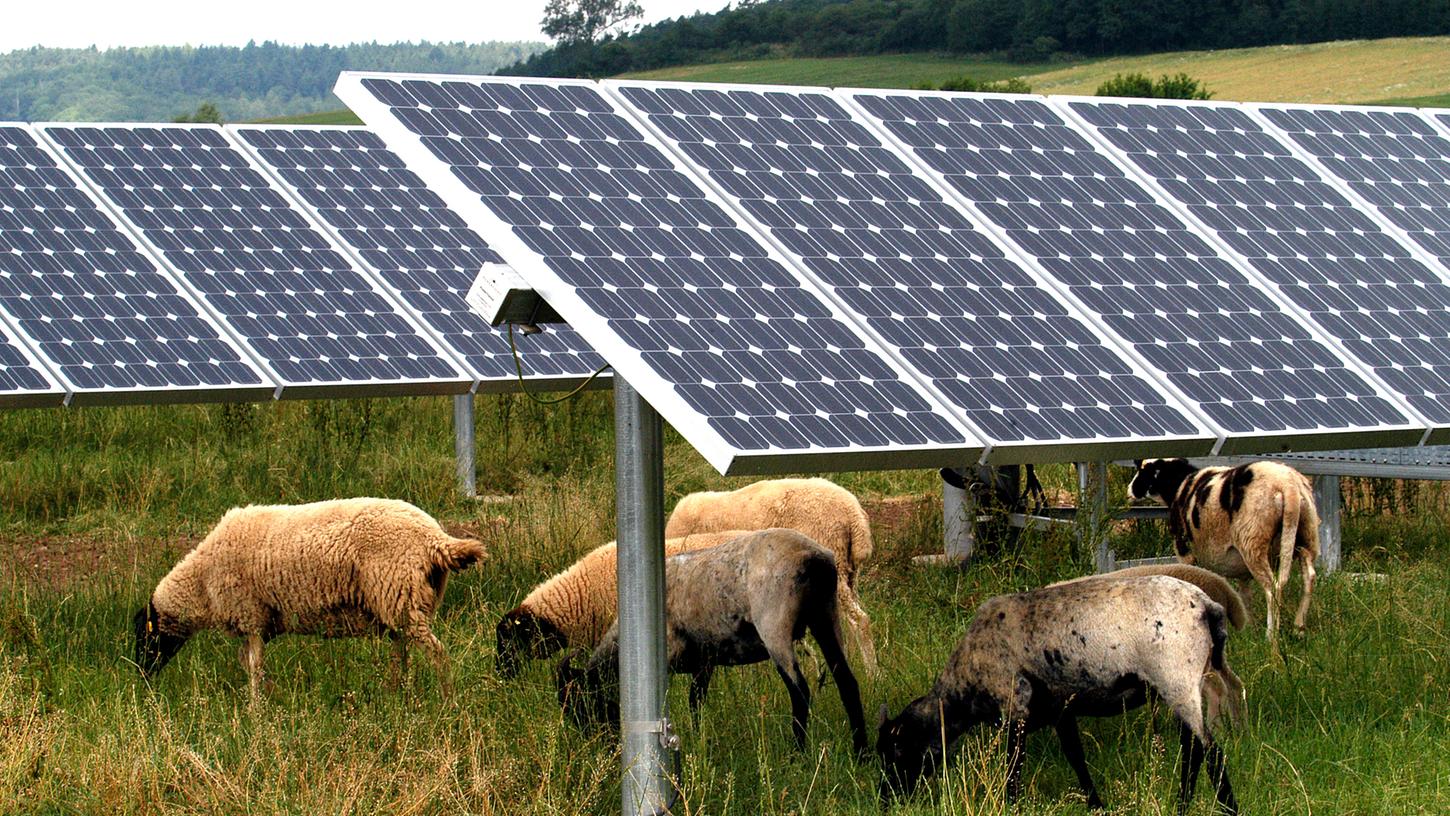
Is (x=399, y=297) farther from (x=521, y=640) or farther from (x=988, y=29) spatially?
(x=988, y=29)

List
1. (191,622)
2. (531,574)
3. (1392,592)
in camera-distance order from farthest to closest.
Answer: (531,574) < (1392,592) < (191,622)

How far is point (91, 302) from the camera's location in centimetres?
1348

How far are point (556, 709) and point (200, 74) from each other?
162243mm

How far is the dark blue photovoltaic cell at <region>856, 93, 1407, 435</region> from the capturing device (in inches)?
336

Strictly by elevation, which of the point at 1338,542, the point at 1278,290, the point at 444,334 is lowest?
the point at 1338,542

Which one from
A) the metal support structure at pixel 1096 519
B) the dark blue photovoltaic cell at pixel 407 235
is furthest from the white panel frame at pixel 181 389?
the metal support structure at pixel 1096 519

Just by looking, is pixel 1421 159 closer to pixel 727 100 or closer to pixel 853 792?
pixel 727 100

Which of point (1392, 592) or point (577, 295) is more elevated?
point (577, 295)

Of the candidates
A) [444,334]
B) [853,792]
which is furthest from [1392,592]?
[444,334]

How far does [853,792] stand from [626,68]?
286 ft

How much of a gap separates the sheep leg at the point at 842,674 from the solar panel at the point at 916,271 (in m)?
1.58

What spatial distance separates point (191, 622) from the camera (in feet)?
35.9

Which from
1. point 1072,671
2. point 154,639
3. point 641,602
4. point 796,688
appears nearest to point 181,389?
point 154,639

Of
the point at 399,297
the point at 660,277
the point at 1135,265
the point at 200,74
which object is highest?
the point at 660,277
